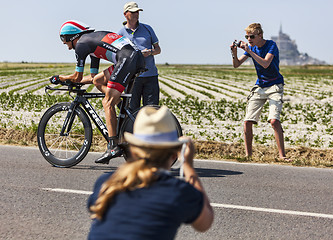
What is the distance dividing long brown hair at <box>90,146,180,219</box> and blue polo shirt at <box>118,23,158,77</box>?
5528 mm

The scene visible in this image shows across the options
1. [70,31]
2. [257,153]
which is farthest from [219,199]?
[257,153]

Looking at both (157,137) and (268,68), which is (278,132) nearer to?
(268,68)

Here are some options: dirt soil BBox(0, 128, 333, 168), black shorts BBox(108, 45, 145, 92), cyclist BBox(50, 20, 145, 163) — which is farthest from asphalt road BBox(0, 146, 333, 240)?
black shorts BBox(108, 45, 145, 92)

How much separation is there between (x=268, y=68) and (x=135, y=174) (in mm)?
6063

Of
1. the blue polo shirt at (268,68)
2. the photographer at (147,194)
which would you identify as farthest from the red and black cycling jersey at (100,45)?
the photographer at (147,194)

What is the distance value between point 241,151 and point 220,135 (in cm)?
203

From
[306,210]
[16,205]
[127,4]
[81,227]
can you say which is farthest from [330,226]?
[127,4]

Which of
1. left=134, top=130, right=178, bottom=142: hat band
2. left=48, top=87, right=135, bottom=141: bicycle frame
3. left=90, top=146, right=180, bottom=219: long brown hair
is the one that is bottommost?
left=48, top=87, right=135, bottom=141: bicycle frame

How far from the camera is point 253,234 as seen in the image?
4.42m

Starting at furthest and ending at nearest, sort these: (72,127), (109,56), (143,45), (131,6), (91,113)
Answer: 1. (143,45)
2. (131,6)
3. (72,127)
4. (91,113)
5. (109,56)

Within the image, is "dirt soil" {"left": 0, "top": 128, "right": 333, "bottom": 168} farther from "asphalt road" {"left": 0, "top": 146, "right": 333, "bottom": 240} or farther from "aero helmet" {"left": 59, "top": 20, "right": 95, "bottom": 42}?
"aero helmet" {"left": 59, "top": 20, "right": 95, "bottom": 42}

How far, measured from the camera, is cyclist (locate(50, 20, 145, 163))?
20.9ft

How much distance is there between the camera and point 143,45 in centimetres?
760

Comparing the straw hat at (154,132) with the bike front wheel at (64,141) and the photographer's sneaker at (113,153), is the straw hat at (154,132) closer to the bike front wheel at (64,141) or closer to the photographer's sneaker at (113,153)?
the photographer's sneaker at (113,153)
